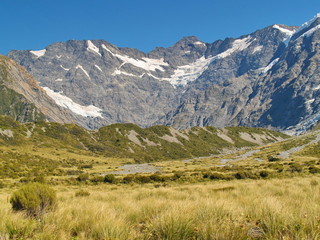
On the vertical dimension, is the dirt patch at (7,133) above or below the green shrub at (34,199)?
above

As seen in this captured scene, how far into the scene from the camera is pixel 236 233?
256 inches

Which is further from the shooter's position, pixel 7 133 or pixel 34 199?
pixel 7 133

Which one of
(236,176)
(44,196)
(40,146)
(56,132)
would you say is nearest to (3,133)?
(40,146)

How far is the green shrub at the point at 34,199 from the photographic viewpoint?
11102mm

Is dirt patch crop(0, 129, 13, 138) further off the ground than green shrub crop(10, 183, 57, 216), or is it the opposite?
dirt patch crop(0, 129, 13, 138)

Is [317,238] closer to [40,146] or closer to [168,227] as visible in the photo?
[168,227]

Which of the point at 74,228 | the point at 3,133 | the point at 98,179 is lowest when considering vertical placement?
the point at 98,179

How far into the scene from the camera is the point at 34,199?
1117cm

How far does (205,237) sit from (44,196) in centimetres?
766

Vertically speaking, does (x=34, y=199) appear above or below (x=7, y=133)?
below

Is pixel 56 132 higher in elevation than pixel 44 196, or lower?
higher

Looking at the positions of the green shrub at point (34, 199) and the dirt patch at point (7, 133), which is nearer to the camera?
the green shrub at point (34, 199)

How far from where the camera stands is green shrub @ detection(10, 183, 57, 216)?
11.1 meters

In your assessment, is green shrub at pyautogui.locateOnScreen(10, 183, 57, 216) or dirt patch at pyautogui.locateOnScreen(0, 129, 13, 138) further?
dirt patch at pyautogui.locateOnScreen(0, 129, 13, 138)
